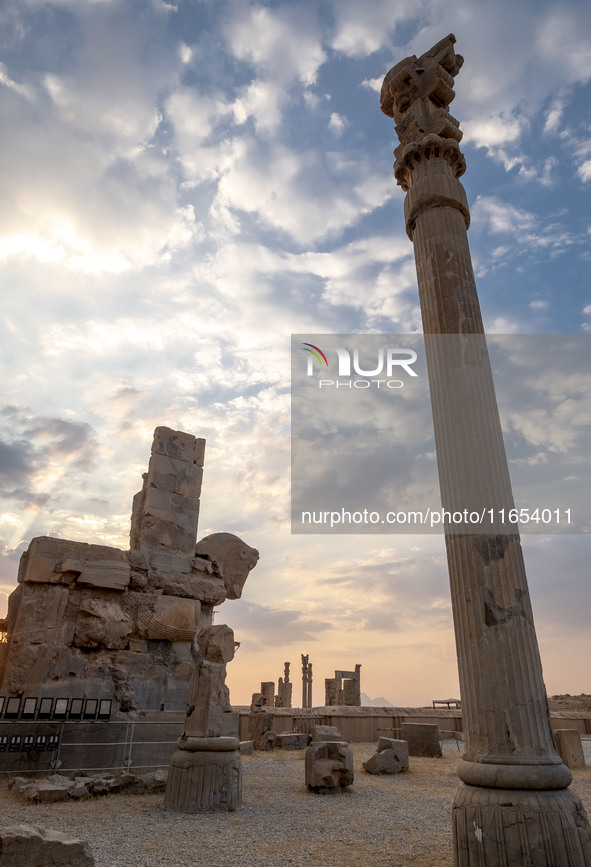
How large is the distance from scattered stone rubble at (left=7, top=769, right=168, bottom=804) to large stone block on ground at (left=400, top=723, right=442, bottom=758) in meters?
6.55

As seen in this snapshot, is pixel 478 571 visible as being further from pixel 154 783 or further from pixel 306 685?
pixel 306 685

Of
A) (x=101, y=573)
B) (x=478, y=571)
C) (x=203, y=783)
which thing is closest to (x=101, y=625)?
(x=101, y=573)

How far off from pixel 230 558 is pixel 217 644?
10.7 feet

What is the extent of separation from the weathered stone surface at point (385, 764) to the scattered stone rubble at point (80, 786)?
3.69m

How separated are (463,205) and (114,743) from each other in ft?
26.0

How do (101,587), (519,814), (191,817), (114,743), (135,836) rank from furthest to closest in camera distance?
(101,587)
(114,743)
(191,817)
(135,836)
(519,814)

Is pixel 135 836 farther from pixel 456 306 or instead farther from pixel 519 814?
pixel 456 306

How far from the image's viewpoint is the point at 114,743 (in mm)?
7543

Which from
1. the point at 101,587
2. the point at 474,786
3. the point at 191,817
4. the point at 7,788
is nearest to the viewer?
the point at 474,786

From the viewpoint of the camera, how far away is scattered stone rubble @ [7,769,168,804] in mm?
5887

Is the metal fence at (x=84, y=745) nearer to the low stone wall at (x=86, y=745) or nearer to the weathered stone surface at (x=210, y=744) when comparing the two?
the low stone wall at (x=86, y=745)

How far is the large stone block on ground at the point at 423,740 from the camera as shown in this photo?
1151 cm

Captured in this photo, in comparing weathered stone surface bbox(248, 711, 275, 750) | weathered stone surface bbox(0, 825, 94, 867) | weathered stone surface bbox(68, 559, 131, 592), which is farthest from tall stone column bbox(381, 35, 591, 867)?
weathered stone surface bbox(248, 711, 275, 750)

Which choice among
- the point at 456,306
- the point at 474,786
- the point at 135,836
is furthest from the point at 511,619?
the point at 135,836
